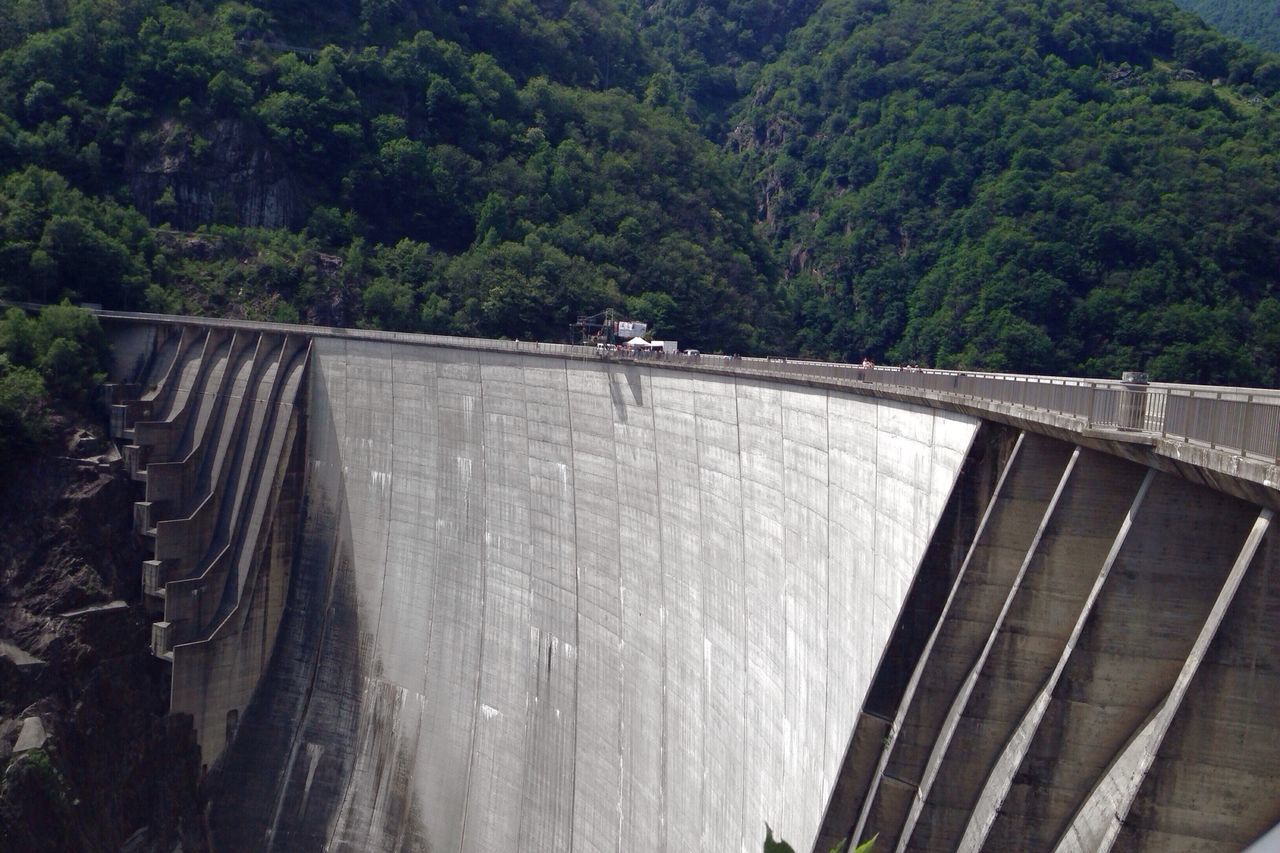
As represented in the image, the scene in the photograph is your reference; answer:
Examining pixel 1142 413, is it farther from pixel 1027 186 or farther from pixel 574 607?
pixel 1027 186

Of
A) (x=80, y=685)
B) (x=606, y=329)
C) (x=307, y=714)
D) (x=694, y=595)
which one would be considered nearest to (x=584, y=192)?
(x=606, y=329)

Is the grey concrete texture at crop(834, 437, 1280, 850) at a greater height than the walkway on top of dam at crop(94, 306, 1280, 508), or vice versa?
the walkway on top of dam at crop(94, 306, 1280, 508)

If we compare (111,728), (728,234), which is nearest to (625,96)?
(728,234)

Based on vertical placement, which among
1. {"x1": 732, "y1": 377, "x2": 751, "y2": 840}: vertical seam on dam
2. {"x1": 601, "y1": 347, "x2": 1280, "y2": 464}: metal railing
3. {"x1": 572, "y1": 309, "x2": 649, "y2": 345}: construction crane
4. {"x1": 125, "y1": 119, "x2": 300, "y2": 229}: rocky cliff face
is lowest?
{"x1": 732, "y1": 377, "x2": 751, "y2": 840}: vertical seam on dam

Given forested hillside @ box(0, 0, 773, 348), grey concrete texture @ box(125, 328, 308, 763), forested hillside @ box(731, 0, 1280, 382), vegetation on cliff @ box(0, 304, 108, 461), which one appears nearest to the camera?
grey concrete texture @ box(125, 328, 308, 763)

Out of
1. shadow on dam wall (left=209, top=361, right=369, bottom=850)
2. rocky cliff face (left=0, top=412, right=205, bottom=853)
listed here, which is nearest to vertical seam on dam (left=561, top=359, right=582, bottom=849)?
shadow on dam wall (left=209, top=361, right=369, bottom=850)

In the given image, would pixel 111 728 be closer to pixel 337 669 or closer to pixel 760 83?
pixel 337 669

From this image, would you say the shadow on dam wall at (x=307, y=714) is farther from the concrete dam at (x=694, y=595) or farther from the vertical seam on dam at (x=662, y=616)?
the vertical seam on dam at (x=662, y=616)

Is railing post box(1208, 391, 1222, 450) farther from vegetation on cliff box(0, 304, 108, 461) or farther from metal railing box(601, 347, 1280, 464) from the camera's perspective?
vegetation on cliff box(0, 304, 108, 461)
